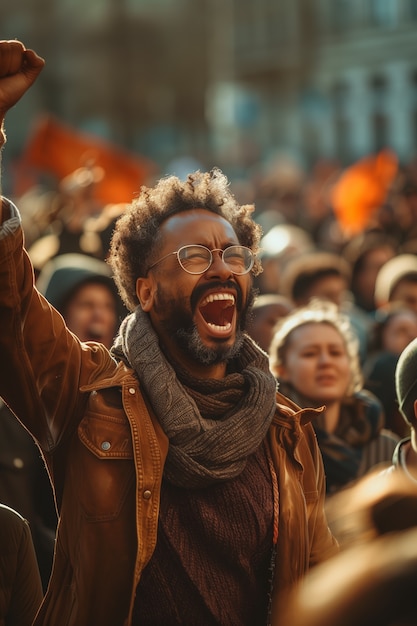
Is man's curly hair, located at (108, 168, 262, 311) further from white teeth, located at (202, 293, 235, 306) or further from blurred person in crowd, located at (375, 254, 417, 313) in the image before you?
blurred person in crowd, located at (375, 254, 417, 313)

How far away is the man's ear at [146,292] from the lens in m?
3.75

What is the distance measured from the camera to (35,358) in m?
3.37

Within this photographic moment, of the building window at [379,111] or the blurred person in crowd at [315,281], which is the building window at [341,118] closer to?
the building window at [379,111]

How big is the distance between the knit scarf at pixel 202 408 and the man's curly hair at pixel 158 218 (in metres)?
0.17

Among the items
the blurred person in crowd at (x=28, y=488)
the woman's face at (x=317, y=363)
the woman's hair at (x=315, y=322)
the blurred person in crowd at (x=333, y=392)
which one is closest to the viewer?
the blurred person in crowd at (x=28, y=488)

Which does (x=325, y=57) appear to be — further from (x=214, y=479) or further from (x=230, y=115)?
(x=214, y=479)

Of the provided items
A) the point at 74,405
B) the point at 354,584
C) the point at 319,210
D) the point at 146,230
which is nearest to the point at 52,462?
the point at 74,405

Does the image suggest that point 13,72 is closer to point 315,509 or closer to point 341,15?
point 315,509

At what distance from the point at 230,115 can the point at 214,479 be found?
4863cm

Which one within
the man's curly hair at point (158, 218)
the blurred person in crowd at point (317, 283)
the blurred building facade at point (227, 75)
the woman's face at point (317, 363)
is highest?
the blurred building facade at point (227, 75)

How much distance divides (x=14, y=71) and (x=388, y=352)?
164 inches

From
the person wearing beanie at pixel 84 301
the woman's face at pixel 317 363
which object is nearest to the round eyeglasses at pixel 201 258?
the woman's face at pixel 317 363

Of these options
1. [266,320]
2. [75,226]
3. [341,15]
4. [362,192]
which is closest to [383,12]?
[341,15]

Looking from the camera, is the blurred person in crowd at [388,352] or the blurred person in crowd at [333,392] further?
the blurred person in crowd at [388,352]
